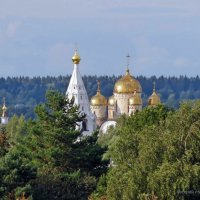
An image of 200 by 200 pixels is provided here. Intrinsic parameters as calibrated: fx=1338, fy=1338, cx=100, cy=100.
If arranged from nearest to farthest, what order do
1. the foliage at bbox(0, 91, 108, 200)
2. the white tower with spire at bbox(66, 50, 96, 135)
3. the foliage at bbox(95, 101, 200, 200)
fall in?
the foliage at bbox(95, 101, 200, 200), the foliage at bbox(0, 91, 108, 200), the white tower with spire at bbox(66, 50, 96, 135)

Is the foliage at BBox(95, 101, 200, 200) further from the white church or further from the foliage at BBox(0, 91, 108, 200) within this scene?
the white church

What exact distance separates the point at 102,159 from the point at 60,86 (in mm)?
127449

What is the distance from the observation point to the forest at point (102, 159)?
2862 cm

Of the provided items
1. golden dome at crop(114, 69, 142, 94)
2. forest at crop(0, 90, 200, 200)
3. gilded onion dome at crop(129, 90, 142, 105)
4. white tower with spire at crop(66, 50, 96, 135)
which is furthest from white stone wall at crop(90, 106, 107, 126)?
forest at crop(0, 90, 200, 200)

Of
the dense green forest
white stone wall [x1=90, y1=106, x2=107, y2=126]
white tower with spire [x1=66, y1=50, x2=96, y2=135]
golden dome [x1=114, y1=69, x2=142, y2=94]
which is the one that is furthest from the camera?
the dense green forest

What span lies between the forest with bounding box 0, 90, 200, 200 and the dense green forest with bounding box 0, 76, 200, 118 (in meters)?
122

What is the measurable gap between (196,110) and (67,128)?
708 centimetres

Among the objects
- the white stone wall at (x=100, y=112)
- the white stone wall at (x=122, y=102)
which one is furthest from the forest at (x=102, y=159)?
the white stone wall at (x=100, y=112)

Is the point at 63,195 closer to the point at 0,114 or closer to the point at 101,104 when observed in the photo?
the point at 101,104

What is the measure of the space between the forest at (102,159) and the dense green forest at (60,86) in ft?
401

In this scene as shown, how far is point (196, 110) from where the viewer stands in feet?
99.2

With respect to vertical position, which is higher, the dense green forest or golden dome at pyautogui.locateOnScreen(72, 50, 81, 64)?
the dense green forest

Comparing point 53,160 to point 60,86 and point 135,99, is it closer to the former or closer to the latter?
point 135,99

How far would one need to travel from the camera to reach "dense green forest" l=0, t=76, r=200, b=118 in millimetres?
165625
